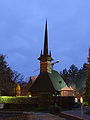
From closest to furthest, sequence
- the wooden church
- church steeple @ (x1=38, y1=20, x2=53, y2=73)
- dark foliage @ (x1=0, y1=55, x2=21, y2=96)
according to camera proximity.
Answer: dark foliage @ (x1=0, y1=55, x2=21, y2=96)
the wooden church
church steeple @ (x1=38, y1=20, x2=53, y2=73)

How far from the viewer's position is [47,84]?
57719 millimetres

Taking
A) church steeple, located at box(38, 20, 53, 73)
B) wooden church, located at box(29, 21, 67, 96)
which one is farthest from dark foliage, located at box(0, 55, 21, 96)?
church steeple, located at box(38, 20, 53, 73)

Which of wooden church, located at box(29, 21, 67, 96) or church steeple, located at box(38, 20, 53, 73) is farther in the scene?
church steeple, located at box(38, 20, 53, 73)

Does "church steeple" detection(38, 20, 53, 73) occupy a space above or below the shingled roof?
above

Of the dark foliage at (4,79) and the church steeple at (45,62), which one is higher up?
the church steeple at (45,62)

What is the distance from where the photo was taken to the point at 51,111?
92.1 feet

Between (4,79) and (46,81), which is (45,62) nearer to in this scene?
(46,81)

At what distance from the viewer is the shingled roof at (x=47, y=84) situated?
56688 millimetres

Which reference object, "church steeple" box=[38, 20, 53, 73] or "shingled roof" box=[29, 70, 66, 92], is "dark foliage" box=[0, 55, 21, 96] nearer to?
"shingled roof" box=[29, 70, 66, 92]

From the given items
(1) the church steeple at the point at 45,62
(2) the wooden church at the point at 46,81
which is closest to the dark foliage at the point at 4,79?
(2) the wooden church at the point at 46,81

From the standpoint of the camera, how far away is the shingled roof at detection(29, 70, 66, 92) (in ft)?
186

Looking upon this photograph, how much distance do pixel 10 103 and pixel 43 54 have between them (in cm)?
2642

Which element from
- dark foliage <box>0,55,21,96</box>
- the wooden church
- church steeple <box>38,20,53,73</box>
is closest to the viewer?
dark foliage <box>0,55,21,96</box>

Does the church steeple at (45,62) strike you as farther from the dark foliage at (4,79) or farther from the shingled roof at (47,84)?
the dark foliage at (4,79)
